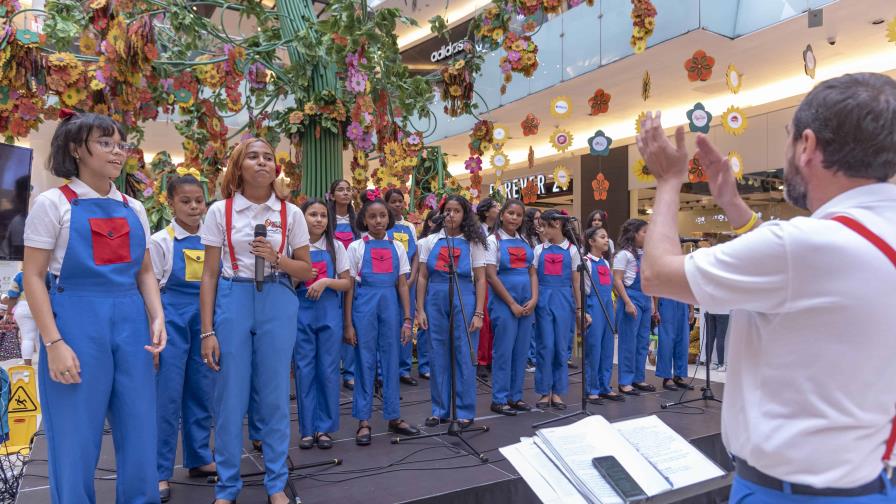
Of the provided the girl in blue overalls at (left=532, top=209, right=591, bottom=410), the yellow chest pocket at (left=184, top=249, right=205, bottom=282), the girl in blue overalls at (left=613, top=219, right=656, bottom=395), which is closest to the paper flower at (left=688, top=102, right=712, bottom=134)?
the girl in blue overalls at (left=613, top=219, right=656, bottom=395)

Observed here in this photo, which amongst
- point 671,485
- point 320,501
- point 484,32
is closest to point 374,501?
point 320,501

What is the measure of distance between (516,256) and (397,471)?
2.04 m

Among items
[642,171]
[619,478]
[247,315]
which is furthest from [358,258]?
[619,478]

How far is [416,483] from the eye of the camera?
3107 millimetres

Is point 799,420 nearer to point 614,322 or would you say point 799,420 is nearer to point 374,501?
point 374,501

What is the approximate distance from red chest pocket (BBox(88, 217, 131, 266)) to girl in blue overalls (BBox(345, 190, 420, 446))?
6.19 ft

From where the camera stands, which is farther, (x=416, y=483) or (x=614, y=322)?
(x=614, y=322)

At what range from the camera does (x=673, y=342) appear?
577 cm

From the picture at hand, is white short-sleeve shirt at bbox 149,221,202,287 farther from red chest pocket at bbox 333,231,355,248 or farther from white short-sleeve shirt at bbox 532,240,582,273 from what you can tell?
white short-sleeve shirt at bbox 532,240,582,273

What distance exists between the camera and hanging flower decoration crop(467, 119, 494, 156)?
5.79m

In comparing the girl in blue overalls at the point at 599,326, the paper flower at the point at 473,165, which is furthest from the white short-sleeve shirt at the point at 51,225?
the paper flower at the point at 473,165

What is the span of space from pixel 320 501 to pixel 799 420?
A: 2.43 meters

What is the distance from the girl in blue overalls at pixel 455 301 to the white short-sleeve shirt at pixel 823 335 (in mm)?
3135

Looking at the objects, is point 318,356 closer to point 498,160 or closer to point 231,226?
point 231,226
